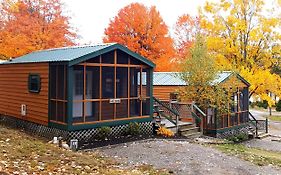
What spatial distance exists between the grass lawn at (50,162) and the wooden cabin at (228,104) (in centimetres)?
940

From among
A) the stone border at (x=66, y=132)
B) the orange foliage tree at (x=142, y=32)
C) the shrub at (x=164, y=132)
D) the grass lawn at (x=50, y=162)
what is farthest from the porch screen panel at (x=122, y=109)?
the orange foliage tree at (x=142, y=32)

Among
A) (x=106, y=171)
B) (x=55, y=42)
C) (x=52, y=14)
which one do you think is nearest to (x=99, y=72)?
(x=106, y=171)

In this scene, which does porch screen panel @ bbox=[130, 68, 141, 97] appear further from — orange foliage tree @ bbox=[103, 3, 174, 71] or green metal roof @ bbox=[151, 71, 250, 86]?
orange foliage tree @ bbox=[103, 3, 174, 71]

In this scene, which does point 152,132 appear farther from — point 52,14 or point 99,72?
point 52,14

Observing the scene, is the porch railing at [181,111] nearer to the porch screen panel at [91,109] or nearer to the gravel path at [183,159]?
the porch screen panel at [91,109]

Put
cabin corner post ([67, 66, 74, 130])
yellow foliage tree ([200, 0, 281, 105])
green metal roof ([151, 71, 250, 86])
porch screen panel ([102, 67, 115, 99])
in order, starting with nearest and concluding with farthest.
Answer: cabin corner post ([67, 66, 74, 130])
porch screen panel ([102, 67, 115, 99])
green metal roof ([151, 71, 250, 86])
yellow foliage tree ([200, 0, 281, 105])

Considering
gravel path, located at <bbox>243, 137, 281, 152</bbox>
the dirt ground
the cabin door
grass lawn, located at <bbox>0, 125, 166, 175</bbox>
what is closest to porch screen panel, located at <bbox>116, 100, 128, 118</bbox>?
the cabin door

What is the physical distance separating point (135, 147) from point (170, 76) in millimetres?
10812

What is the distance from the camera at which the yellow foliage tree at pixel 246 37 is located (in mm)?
22766

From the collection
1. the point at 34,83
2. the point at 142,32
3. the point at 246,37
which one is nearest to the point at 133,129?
the point at 34,83

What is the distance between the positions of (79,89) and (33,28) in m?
12.5

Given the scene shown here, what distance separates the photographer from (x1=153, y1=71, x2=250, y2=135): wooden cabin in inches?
727

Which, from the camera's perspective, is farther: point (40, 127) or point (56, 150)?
point (40, 127)

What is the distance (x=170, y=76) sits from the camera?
875 inches
